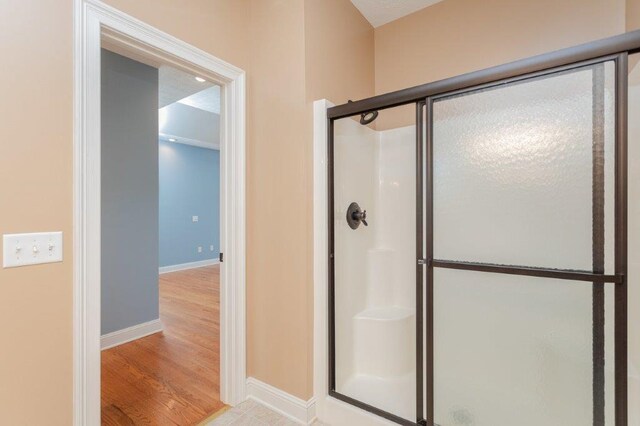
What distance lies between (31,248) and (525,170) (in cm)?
205

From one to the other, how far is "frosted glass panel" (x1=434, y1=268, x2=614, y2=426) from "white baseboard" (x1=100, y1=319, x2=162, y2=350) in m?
2.78

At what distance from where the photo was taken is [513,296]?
1.36 metres

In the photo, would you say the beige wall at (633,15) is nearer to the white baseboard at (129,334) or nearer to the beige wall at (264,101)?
the beige wall at (264,101)

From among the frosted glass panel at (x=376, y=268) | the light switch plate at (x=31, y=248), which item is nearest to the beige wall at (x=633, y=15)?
the frosted glass panel at (x=376, y=268)

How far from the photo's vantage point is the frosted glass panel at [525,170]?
118 centimetres

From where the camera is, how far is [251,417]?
1.81 metres

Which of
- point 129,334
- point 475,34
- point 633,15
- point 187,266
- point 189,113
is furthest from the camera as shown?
point 187,266

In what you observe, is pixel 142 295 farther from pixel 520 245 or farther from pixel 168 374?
pixel 520 245

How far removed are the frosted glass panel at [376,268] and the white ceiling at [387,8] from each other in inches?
31.8

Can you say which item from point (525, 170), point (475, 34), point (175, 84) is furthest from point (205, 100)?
point (525, 170)

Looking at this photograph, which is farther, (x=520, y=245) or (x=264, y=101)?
(x=264, y=101)

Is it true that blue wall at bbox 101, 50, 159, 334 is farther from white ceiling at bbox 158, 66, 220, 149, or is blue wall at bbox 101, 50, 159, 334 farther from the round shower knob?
the round shower knob

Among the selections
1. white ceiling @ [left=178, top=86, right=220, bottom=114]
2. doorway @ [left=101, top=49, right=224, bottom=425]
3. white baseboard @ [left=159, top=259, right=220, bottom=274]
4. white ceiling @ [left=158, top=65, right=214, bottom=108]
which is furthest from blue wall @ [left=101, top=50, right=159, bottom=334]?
white baseboard @ [left=159, top=259, right=220, bottom=274]

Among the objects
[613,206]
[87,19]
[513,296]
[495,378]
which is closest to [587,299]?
[513,296]
